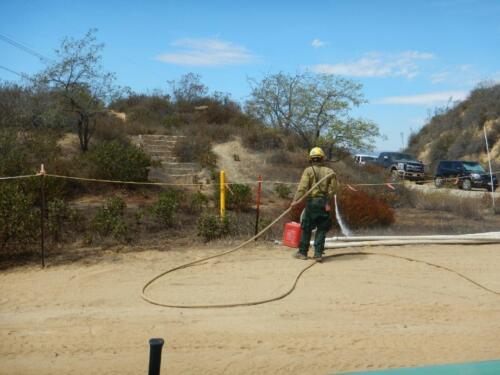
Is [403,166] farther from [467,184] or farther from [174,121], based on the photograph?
[174,121]

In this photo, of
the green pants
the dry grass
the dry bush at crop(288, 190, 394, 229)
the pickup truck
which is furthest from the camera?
the pickup truck

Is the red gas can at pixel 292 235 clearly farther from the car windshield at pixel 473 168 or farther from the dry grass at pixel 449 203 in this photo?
the car windshield at pixel 473 168

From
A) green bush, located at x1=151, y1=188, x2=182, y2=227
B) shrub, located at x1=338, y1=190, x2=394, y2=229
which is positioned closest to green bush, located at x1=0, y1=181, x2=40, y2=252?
green bush, located at x1=151, y1=188, x2=182, y2=227

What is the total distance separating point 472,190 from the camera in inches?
1017

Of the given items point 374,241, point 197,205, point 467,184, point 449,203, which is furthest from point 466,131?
point 374,241

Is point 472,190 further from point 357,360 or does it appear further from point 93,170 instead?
point 357,360

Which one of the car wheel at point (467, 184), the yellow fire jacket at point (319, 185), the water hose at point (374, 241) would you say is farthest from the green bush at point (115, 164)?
the car wheel at point (467, 184)

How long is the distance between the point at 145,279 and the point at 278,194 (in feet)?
35.9

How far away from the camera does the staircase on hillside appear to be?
19.8 m

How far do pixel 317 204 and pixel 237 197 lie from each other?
5782 millimetres

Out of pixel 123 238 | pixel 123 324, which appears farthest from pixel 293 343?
pixel 123 238

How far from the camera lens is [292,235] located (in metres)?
9.41

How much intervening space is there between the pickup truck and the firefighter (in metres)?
20.2

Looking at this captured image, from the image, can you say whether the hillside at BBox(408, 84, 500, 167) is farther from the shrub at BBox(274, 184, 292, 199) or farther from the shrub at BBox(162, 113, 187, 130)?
the shrub at BBox(274, 184, 292, 199)
